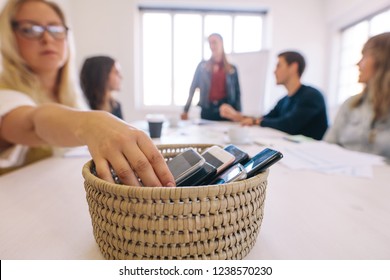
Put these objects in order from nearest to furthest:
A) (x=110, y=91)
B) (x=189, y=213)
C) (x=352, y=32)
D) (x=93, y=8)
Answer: (x=189, y=213) → (x=352, y=32) → (x=110, y=91) → (x=93, y=8)

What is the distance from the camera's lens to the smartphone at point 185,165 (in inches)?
10.4

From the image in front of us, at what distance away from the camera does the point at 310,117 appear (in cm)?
155

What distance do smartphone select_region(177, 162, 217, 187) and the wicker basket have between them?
47mm

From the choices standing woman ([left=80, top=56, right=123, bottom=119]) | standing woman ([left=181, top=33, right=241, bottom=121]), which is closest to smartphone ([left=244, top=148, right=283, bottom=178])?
standing woman ([left=80, top=56, right=123, bottom=119])

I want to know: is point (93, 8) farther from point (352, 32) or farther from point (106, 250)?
point (106, 250)

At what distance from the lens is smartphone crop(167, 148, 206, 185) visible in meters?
0.26

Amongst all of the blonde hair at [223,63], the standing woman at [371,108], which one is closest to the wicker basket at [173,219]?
the standing woman at [371,108]

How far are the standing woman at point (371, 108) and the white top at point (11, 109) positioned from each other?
40.0 inches

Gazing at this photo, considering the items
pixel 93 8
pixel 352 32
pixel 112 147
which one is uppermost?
pixel 93 8

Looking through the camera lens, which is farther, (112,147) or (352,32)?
(352,32)

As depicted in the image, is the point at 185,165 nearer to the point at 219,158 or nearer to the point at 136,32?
the point at 219,158

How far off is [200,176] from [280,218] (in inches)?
5.7
